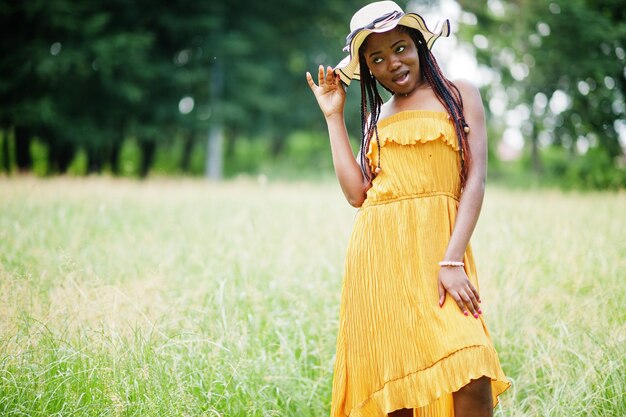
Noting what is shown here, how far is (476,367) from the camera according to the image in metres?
1.76

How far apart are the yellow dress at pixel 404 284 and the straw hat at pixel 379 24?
12.1 inches

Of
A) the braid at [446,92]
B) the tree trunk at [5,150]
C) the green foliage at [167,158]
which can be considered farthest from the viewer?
the green foliage at [167,158]

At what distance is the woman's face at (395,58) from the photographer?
2037 mm

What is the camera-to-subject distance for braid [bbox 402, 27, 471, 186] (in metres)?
1.97

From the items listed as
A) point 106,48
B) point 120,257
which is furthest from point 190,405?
point 106,48

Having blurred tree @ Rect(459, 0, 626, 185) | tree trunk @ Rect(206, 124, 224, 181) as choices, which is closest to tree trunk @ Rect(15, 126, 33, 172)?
tree trunk @ Rect(206, 124, 224, 181)

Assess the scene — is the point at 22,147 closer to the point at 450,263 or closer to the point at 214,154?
the point at 214,154

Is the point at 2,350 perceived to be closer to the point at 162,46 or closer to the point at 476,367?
the point at 476,367

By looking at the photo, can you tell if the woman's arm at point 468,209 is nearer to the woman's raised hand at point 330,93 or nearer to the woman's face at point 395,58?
the woman's face at point 395,58

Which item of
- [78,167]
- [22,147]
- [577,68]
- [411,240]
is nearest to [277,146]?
[78,167]

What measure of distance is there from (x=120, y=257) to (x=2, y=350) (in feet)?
5.68

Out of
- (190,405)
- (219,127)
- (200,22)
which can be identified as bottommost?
(190,405)

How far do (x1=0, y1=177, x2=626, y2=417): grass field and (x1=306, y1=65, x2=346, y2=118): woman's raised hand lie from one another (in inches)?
48.8

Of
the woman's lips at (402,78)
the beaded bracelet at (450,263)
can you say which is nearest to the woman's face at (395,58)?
the woman's lips at (402,78)
